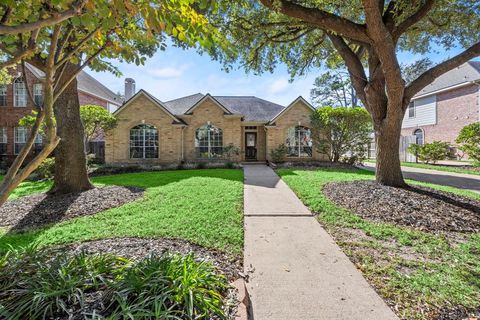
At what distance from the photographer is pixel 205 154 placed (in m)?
18.6

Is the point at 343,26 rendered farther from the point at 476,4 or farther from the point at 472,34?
the point at 472,34

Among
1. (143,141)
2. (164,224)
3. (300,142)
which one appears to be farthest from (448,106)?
(164,224)

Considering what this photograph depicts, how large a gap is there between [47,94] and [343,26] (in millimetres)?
7164

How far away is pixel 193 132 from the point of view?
1844cm

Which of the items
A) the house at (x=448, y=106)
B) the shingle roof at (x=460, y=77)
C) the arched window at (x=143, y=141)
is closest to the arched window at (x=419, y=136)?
the house at (x=448, y=106)

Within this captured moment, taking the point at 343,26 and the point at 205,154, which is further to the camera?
the point at 205,154

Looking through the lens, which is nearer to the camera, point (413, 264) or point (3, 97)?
point (413, 264)

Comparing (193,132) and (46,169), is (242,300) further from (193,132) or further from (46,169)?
(193,132)

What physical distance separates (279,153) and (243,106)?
622 centimetres

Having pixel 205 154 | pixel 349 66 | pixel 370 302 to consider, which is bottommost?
pixel 370 302

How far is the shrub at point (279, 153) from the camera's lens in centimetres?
1791

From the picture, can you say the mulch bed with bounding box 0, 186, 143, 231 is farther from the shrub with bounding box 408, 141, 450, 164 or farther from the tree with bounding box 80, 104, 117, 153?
the shrub with bounding box 408, 141, 450, 164

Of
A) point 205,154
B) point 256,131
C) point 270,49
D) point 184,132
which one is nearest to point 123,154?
point 184,132

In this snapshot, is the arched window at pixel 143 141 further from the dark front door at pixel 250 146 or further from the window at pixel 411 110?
the window at pixel 411 110
